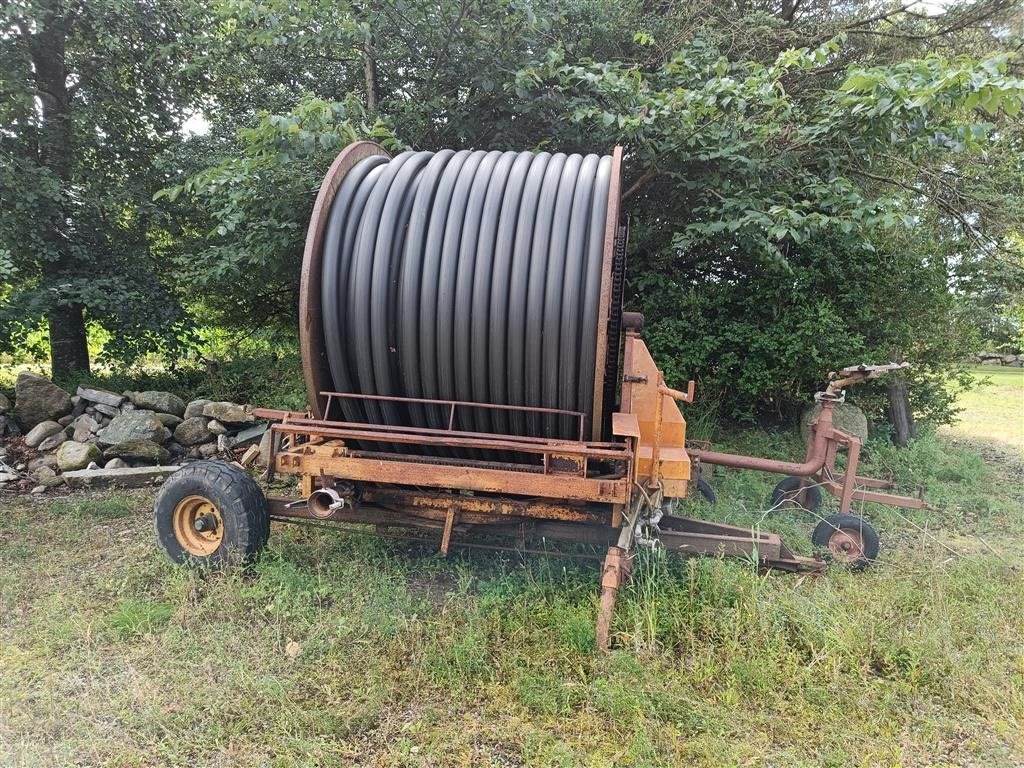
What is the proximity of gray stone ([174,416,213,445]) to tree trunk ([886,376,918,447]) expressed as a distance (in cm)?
790

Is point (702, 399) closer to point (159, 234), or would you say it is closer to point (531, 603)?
point (531, 603)

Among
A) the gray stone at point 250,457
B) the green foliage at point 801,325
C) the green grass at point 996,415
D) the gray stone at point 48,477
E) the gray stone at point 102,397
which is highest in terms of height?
the green foliage at point 801,325

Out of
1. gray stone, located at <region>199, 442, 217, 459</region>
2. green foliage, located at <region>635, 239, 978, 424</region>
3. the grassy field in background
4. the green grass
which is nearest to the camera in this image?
the grassy field in background

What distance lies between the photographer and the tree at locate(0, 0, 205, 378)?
7395mm

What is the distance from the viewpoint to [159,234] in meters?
8.80

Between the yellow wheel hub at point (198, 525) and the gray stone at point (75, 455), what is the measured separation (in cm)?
310

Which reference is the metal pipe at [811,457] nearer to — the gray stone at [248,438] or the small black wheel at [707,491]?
the small black wheel at [707,491]

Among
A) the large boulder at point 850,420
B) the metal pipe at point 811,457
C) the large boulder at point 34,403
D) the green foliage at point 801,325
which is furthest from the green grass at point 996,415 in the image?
the large boulder at point 34,403

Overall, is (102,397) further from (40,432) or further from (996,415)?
(996,415)

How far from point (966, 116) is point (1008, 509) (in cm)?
420

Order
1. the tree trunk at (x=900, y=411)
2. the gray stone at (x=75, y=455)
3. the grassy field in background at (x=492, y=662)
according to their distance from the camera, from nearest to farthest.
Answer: the grassy field in background at (x=492, y=662), the gray stone at (x=75, y=455), the tree trunk at (x=900, y=411)

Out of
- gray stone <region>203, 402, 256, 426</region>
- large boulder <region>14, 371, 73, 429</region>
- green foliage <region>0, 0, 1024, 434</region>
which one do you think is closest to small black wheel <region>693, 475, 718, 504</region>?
green foliage <region>0, 0, 1024, 434</region>

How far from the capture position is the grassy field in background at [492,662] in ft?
9.16

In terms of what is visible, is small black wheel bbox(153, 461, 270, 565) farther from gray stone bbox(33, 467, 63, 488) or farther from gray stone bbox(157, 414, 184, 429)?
gray stone bbox(157, 414, 184, 429)
